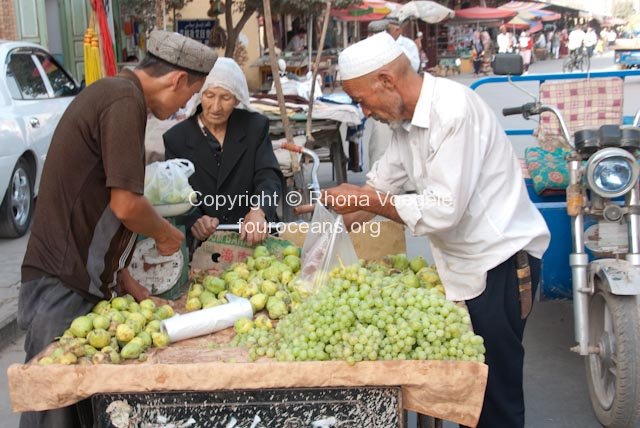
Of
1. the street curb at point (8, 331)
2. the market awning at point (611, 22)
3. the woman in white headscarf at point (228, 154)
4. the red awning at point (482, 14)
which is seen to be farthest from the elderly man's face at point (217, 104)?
the market awning at point (611, 22)

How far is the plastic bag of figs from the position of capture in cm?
278

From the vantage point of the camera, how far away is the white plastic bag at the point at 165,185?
2824 millimetres

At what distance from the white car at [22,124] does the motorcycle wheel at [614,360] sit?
523 cm

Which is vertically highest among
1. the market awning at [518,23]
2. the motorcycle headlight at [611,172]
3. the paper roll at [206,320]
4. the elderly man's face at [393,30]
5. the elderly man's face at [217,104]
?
the elderly man's face at [393,30]

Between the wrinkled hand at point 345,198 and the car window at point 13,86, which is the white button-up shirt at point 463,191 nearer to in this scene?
the wrinkled hand at point 345,198

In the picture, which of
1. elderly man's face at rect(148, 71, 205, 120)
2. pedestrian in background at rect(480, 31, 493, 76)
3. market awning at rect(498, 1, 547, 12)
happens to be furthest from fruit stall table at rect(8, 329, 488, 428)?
market awning at rect(498, 1, 547, 12)

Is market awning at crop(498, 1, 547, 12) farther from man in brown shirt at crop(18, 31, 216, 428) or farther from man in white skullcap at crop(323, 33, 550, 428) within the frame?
man in brown shirt at crop(18, 31, 216, 428)

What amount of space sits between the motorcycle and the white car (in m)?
5.01

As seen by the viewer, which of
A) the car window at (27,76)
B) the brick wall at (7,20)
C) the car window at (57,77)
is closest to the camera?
the car window at (27,76)

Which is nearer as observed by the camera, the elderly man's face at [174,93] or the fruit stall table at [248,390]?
the fruit stall table at [248,390]

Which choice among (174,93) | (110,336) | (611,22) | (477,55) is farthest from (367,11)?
(611,22)

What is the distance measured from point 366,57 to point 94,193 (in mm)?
946

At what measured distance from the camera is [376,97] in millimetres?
2545

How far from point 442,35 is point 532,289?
38595 mm
